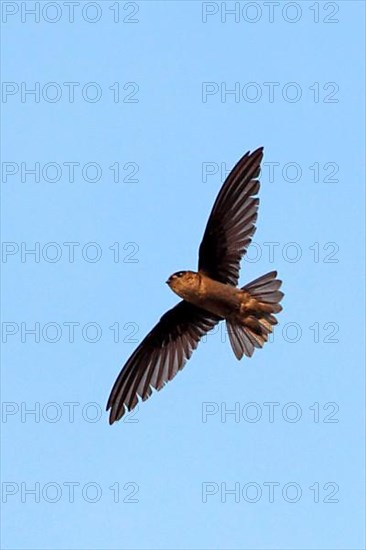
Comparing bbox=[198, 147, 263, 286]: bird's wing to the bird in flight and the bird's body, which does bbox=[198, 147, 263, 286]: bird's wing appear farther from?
the bird's body

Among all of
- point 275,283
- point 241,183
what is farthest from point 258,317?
point 241,183

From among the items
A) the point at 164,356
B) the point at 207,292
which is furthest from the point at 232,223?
the point at 164,356

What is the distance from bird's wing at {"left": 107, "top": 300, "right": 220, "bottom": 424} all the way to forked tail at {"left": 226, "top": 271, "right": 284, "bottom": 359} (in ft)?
2.46

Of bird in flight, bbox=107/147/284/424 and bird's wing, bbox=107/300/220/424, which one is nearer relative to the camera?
bird in flight, bbox=107/147/284/424

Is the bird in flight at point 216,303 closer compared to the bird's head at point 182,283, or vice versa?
the bird's head at point 182,283

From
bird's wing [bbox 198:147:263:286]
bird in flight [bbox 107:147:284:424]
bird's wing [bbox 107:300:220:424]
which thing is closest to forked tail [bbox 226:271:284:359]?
bird in flight [bbox 107:147:284:424]

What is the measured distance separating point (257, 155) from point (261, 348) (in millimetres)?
1175

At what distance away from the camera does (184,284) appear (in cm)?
933

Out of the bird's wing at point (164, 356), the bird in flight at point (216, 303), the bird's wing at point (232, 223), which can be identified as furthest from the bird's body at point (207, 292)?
the bird's wing at point (164, 356)

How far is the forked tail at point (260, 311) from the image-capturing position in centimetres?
942

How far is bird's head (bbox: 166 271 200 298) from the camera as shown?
9328 millimetres

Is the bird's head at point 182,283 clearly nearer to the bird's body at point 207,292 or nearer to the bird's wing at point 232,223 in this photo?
the bird's body at point 207,292

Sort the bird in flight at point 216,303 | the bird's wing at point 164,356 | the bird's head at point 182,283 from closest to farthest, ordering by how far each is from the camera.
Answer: the bird's head at point 182,283
the bird in flight at point 216,303
the bird's wing at point 164,356

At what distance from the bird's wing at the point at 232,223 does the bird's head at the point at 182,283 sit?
372mm
